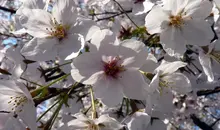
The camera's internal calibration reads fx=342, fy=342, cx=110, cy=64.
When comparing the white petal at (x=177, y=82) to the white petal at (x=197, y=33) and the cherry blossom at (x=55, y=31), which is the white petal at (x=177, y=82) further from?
the cherry blossom at (x=55, y=31)

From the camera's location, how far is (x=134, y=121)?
5.00 ft

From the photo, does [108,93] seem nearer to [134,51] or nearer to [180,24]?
[134,51]

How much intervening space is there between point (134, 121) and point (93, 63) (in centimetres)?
32

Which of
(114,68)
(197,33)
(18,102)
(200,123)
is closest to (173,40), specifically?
(197,33)

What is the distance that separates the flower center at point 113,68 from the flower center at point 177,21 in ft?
1.27

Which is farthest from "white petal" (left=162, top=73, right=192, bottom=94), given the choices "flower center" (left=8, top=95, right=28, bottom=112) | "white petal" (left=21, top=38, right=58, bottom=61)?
"flower center" (left=8, top=95, right=28, bottom=112)

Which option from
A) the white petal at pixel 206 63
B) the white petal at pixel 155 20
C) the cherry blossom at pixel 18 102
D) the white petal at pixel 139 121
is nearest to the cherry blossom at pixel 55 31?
the cherry blossom at pixel 18 102

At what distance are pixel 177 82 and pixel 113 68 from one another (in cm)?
36

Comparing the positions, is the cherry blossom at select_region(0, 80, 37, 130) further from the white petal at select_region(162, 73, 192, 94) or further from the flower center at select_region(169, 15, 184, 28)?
the flower center at select_region(169, 15, 184, 28)

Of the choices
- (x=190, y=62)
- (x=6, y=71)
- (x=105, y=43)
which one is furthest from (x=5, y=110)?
(x=190, y=62)

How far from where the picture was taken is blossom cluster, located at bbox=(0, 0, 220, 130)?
1.49 meters

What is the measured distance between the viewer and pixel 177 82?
1.73 meters

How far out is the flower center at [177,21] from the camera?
178 cm

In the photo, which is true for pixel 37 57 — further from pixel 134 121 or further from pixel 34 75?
pixel 134 121
